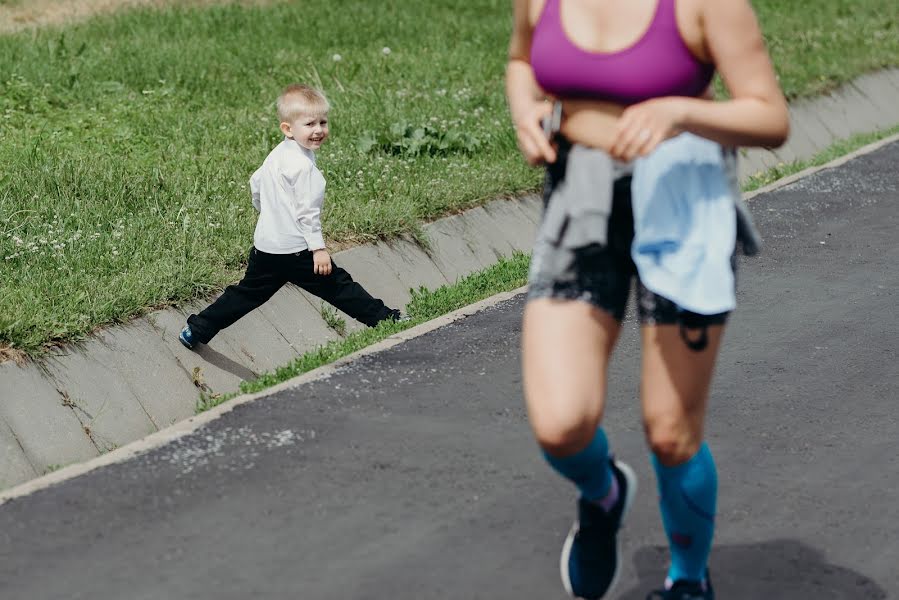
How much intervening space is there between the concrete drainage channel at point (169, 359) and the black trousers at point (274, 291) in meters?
0.19

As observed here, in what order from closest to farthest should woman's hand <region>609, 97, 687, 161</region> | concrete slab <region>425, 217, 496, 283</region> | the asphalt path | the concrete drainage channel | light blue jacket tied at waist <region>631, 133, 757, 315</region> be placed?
woman's hand <region>609, 97, 687, 161</region> → light blue jacket tied at waist <region>631, 133, 757, 315</region> → the asphalt path → the concrete drainage channel → concrete slab <region>425, 217, 496, 283</region>

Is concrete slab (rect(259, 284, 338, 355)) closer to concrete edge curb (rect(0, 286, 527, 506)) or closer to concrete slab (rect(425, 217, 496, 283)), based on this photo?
concrete edge curb (rect(0, 286, 527, 506))

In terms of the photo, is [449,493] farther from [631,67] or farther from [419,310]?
[419,310]

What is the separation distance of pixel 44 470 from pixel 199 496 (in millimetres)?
1138

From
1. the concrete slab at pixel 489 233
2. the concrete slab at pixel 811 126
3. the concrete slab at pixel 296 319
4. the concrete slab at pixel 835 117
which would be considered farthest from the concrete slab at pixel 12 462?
the concrete slab at pixel 835 117

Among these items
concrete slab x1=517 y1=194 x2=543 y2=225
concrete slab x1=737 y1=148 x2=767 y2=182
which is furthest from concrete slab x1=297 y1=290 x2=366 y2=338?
concrete slab x1=737 y1=148 x2=767 y2=182

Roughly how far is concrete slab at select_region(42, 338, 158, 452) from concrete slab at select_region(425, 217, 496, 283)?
8.76 ft

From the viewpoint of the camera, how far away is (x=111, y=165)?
988cm

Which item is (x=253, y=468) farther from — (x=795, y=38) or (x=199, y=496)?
(x=795, y=38)

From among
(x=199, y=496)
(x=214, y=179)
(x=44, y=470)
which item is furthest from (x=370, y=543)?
(x=214, y=179)

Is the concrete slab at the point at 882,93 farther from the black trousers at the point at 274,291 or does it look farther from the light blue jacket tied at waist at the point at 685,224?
the light blue jacket tied at waist at the point at 685,224

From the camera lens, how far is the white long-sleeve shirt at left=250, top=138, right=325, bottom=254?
775 centimetres

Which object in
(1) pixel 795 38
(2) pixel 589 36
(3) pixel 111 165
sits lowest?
(1) pixel 795 38

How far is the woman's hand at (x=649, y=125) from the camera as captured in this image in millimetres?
3939
